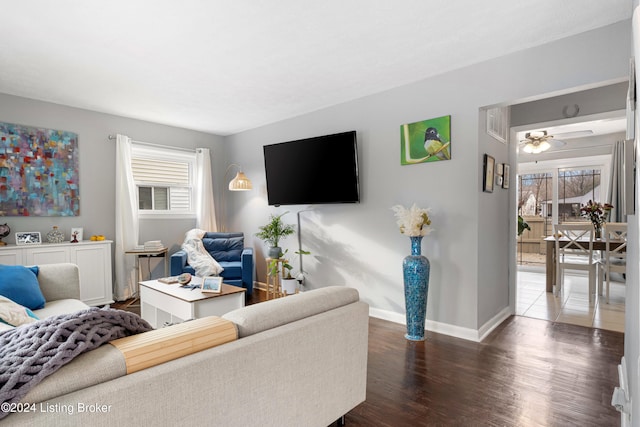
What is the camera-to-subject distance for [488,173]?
10.5 feet

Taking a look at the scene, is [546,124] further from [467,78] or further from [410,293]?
[410,293]

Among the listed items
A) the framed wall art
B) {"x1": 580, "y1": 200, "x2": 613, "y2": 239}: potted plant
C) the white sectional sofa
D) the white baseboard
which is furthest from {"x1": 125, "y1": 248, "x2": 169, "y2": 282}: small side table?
{"x1": 580, "y1": 200, "x2": 613, "y2": 239}: potted plant

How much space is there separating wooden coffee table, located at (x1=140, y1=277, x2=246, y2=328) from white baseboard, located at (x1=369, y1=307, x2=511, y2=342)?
5.16 feet

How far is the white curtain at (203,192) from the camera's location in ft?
17.6

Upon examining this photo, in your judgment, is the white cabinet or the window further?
the window

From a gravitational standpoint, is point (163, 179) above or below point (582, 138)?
below

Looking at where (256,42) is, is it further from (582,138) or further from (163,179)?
(582,138)

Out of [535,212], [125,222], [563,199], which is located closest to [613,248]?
[563,199]

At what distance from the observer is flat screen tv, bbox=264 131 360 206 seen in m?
3.75

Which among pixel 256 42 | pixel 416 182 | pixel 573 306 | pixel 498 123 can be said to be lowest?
pixel 573 306

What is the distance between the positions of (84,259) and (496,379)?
14.5 ft

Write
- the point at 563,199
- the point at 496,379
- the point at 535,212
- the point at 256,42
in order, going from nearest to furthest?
1. the point at 496,379
2. the point at 256,42
3. the point at 563,199
4. the point at 535,212

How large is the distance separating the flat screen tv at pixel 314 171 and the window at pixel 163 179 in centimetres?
164

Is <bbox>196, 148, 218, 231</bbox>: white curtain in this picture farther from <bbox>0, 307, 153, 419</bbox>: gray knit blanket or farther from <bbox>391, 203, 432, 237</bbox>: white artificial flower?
<bbox>0, 307, 153, 419</bbox>: gray knit blanket
